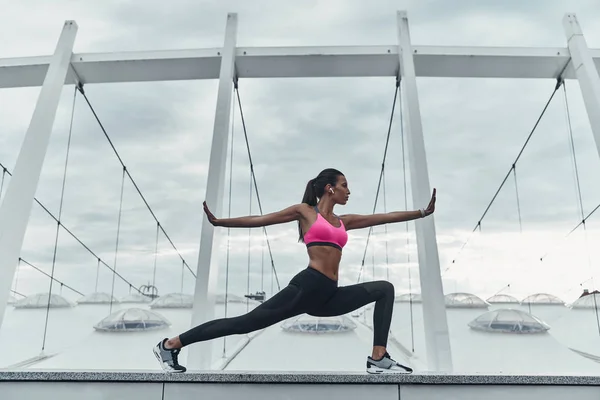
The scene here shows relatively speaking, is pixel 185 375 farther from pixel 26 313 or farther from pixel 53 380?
pixel 26 313

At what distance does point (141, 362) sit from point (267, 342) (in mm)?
1724

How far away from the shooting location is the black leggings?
2.45m

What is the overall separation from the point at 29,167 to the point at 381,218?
333cm

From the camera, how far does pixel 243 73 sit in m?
4.44

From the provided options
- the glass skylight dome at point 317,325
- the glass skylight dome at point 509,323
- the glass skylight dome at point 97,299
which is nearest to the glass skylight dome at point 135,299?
the glass skylight dome at point 97,299

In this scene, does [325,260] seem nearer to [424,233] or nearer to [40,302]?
[424,233]

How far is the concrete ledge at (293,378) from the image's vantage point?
2.35 metres

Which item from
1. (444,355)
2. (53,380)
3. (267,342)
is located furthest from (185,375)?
(267,342)

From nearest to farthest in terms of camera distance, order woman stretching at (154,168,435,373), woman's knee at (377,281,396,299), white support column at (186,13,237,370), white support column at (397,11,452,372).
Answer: woman stretching at (154,168,435,373)
woman's knee at (377,281,396,299)
white support column at (397,11,452,372)
white support column at (186,13,237,370)

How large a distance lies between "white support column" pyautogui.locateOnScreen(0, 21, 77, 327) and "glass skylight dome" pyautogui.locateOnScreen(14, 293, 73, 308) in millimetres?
6137

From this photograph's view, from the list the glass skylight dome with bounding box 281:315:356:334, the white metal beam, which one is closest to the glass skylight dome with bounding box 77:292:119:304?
the glass skylight dome with bounding box 281:315:356:334

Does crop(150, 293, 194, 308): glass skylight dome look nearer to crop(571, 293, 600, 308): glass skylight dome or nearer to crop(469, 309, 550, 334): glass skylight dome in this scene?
crop(469, 309, 550, 334): glass skylight dome

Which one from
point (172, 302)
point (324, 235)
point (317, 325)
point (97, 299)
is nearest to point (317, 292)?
point (324, 235)

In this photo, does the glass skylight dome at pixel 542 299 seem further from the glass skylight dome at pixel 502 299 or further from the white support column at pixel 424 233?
the white support column at pixel 424 233
